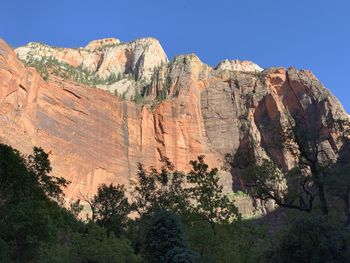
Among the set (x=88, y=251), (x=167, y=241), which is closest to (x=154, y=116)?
(x=88, y=251)

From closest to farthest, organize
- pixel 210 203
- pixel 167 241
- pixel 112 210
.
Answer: pixel 167 241
pixel 210 203
pixel 112 210

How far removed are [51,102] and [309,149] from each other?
216 feet

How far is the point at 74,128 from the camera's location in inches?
3410

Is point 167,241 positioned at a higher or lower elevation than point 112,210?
lower

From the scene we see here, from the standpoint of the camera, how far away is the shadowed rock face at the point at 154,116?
7881 centimetres

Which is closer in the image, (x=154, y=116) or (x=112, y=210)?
(x=112, y=210)

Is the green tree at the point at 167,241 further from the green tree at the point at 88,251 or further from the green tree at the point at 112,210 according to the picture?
the green tree at the point at 112,210

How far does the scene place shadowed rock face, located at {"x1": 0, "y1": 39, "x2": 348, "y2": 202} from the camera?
78812 millimetres

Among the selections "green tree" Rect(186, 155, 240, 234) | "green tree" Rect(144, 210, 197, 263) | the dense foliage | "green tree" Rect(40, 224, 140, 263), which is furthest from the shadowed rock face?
"green tree" Rect(144, 210, 197, 263)

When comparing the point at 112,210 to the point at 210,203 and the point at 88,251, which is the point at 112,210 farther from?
the point at 210,203

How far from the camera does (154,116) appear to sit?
103500mm

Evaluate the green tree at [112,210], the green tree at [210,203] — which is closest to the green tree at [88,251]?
the green tree at [210,203]

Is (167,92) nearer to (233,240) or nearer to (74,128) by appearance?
(74,128)

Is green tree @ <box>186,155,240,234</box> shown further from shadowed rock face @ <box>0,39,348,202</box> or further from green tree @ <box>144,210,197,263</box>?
shadowed rock face @ <box>0,39,348,202</box>
